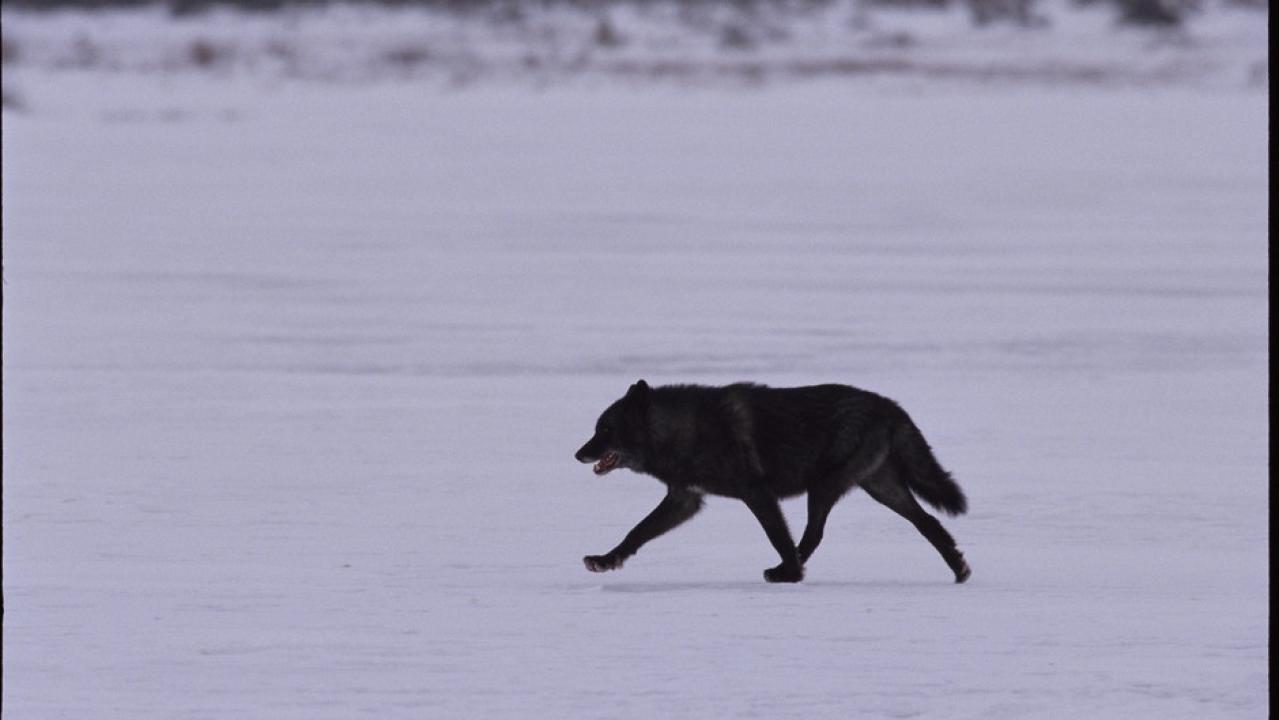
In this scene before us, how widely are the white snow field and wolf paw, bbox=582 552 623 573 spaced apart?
0.25 ft

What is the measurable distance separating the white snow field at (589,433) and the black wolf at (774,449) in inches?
5.9

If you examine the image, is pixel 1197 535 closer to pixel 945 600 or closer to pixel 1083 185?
pixel 945 600

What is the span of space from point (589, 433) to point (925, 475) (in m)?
2.45

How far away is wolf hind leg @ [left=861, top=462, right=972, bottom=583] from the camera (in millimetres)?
5609

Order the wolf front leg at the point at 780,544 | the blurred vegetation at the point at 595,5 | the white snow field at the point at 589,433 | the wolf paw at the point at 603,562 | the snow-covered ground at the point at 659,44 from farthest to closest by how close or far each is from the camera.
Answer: the blurred vegetation at the point at 595,5 < the snow-covered ground at the point at 659,44 < the wolf paw at the point at 603,562 < the wolf front leg at the point at 780,544 < the white snow field at the point at 589,433

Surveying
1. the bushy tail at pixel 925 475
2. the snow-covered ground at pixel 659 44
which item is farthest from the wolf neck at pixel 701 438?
the snow-covered ground at pixel 659 44

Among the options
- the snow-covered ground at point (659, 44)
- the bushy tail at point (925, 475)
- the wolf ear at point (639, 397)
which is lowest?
the snow-covered ground at point (659, 44)

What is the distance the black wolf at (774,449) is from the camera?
219 inches

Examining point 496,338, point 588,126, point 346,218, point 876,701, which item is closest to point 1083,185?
point 346,218

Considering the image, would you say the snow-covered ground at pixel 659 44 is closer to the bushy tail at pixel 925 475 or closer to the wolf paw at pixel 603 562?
the bushy tail at pixel 925 475

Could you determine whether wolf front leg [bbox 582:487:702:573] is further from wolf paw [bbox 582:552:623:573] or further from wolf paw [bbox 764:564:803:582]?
wolf paw [bbox 764:564:803:582]

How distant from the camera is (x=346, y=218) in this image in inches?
694

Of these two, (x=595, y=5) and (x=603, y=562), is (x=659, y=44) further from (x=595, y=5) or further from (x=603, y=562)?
(x=603, y=562)

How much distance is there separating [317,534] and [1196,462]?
9.42 feet
